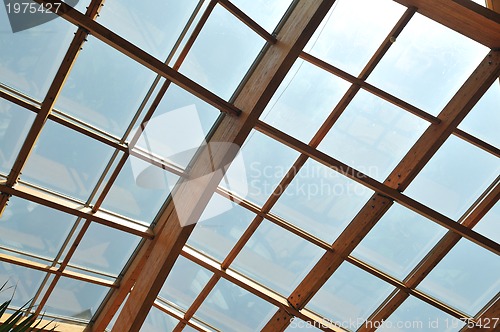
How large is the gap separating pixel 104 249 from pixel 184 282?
4.74 ft

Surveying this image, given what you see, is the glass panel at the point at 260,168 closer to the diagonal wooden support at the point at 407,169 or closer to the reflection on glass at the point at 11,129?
the diagonal wooden support at the point at 407,169

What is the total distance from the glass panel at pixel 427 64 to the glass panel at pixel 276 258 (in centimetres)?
266

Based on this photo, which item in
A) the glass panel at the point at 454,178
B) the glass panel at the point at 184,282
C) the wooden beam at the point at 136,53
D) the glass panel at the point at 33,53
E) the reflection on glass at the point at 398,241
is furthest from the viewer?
the glass panel at the point at 184,282

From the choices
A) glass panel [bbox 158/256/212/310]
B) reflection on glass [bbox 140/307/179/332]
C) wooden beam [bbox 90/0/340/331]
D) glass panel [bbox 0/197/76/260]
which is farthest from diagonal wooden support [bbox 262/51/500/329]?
glass panel [bbox 0/197/76/260]

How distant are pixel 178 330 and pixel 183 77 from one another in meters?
4.53

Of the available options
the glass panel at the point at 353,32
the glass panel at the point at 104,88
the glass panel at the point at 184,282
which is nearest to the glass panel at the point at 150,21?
the glass panel at the point at 104,88

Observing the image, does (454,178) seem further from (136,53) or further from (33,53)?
(33,53)

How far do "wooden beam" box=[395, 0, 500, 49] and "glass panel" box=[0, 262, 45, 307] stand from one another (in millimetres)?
6125

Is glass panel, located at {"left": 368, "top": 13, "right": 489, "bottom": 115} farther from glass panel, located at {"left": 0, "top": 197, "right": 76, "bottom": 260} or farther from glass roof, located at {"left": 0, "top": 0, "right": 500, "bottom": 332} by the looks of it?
glass panel, located at {"left": 0, "top": 197, "right": 76, "bottom": 260}

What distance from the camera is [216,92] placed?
618cm

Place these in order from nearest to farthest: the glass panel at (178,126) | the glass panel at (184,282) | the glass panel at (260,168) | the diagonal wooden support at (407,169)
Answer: the diagonal wooden support at (407,169) → the glass panel at (178,126) → the glass panel at (260,168) → the glass panel at (184,282)

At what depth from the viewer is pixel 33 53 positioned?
495cm

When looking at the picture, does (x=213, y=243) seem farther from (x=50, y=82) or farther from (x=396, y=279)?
(x=50, y=82)

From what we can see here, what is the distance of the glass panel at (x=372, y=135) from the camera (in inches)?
249
